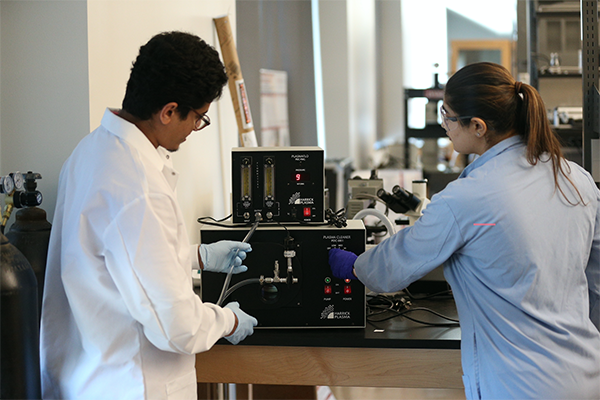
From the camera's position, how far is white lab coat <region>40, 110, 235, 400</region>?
997 millimetres

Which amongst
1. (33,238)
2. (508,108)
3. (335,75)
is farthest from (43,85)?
(335,75)

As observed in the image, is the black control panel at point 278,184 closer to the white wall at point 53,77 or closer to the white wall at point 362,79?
the white wall at point 53,77

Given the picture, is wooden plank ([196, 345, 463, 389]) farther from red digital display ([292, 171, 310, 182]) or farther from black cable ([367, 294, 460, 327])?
red digital display ([292, 171, 310, 182])

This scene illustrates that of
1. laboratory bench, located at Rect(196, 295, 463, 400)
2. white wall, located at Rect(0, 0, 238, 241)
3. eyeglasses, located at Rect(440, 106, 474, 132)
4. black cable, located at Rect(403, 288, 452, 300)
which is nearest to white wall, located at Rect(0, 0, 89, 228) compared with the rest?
white wall, located at Rect(0, 0, 238, 241)

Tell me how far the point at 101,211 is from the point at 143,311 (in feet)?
0.68

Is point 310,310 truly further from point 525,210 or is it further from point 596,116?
point 596,116

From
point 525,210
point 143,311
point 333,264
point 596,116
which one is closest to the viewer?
point 143,311

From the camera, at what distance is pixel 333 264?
1521 millimetres

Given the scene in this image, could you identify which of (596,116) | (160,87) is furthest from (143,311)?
(596,116)

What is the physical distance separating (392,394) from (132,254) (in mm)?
1409

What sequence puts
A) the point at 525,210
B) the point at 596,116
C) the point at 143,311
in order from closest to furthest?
the point at 143,311 < the point at 525,210 < the point at 596,116

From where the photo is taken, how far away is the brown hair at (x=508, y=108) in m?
1.26

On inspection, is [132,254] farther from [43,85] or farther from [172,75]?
[43,85]

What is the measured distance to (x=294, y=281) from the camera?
1.54 m
